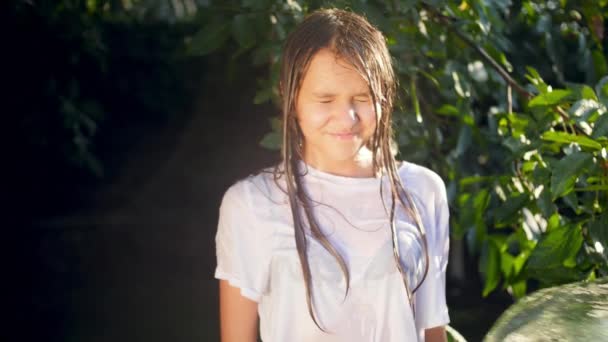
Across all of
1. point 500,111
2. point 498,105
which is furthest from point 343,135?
point 498,105

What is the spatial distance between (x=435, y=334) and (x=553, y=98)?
0.63 metres

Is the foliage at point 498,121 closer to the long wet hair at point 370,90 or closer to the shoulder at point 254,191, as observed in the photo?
the long wet hair at point 370,90

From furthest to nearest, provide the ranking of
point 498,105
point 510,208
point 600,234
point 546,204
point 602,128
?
point 498,105, point 510,208, point 546,204, point 600,234, point 602,128

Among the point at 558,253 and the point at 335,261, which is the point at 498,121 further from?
the point at 335,261

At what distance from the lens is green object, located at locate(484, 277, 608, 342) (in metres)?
1.08

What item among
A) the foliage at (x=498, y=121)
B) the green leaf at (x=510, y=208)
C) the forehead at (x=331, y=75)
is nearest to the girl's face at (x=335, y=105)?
the forehead at (x=331, y=75)

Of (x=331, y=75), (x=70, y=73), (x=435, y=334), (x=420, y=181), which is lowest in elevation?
(x=435, y=334)

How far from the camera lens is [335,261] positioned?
190 centimetres

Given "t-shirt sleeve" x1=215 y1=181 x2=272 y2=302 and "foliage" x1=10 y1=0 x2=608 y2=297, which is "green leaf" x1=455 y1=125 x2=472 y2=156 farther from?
"t-shirt sleeve" x1=215 y1=181 x2=272 y2=302

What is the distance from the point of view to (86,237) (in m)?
9.61

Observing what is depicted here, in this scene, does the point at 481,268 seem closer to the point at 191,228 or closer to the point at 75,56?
the point at 75,56

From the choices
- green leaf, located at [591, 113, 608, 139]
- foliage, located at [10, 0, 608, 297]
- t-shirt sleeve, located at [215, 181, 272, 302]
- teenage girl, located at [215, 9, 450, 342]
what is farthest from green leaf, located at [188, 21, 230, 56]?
green leaf, located at [591, 113, 608, 139]

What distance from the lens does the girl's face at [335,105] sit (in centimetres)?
192

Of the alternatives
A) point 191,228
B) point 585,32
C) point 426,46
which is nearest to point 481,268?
point 426,46
